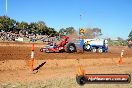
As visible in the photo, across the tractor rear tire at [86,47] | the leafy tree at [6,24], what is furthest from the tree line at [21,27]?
the tractor rear tire at [86,47]

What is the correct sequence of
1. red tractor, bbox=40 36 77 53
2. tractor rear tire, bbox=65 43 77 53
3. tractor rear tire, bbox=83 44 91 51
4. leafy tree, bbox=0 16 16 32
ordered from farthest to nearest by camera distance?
1. leafy tree, bbox=0 16 16 32
2. tractor rear tire, bbox=83 44 91 51
3. tractor rear tire, bbox=65 43 77 53
4. red tractor, bbox=40 36 77 53

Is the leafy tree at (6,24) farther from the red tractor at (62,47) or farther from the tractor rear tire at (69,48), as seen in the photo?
the tractor rear tire at (69,48)

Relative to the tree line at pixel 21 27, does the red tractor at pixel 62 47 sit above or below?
below

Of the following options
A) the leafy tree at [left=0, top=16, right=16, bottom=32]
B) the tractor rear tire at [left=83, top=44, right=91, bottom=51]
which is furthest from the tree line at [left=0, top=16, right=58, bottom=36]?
the tractor rear tire at [left=83, top=44, right=91, bottom=51]

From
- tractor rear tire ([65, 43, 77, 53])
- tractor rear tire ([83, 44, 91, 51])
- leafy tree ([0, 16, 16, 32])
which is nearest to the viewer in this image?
tractor rear tire ([65, 43, 77, 53])

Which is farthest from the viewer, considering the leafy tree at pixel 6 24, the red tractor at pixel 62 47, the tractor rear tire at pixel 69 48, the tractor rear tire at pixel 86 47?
the leafy tree at pixel 6 24

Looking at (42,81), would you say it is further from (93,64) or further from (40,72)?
(93,64)

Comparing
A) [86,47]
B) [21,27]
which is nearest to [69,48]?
[86,47]

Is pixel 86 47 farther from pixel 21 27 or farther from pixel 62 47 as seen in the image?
pixel 21 27

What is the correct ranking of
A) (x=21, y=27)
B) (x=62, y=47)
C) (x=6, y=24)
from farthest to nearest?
(x=21, y=27) < (x=6, y=24) < (x=62, y=47)

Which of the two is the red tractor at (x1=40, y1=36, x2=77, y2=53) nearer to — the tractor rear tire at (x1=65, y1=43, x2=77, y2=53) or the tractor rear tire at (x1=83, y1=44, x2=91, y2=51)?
the tractor rear tire at (x1=65, y1=43, x2=77, y2=53)

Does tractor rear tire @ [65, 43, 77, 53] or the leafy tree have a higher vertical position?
the leafy tree

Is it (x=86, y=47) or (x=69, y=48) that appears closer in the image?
(x=69, y=48)

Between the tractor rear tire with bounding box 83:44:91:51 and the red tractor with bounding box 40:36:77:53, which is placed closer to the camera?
the red tractor with bounding box 40:36:77:53
